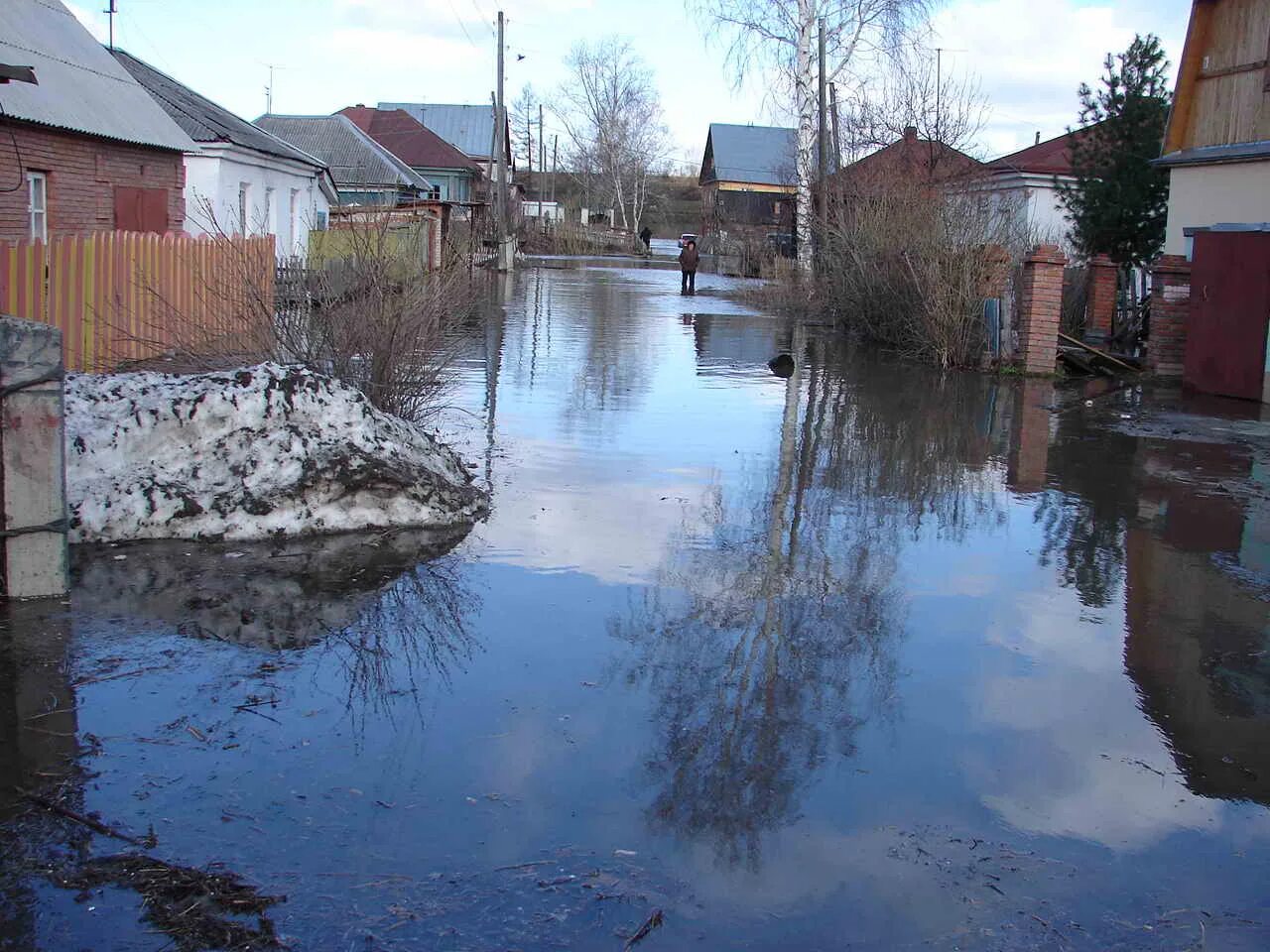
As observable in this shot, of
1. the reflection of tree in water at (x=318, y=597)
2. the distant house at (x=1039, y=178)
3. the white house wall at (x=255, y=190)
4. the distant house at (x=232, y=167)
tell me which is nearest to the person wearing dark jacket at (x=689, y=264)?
the distant house at (x=1039, y=178)

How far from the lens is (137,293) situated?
44.6 ft

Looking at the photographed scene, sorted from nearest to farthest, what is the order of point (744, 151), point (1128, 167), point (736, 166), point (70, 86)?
point (70, 86)
point (1128, 167)
point (736, 166)
point (744, 151)

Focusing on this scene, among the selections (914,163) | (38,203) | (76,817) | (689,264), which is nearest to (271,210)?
(38,203)

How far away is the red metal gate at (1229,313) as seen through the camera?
16.2 meters

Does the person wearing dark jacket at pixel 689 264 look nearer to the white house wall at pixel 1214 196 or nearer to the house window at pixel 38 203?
the white house wall at pixel 1214 196

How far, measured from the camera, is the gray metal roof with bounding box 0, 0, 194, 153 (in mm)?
17547

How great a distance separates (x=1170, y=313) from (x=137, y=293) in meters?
14.1

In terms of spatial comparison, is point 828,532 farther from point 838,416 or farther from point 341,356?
point 838,416

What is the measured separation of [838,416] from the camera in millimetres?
13719

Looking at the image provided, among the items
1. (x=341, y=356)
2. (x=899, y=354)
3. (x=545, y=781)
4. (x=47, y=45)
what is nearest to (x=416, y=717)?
(x=545, y=781)

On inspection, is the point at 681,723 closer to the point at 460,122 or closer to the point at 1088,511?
the point at 1088,511

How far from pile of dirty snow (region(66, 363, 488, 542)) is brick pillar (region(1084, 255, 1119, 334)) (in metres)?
17.0

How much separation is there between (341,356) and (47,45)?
13535 millimetres

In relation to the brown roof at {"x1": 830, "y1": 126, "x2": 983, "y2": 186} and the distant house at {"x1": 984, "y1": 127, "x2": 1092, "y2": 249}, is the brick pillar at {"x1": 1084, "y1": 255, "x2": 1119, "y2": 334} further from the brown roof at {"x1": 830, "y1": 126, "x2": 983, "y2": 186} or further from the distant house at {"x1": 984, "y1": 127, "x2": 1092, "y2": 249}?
the distant house at {"x1": 984, "y1": 127, "x2": 1092, "y2": 249}
